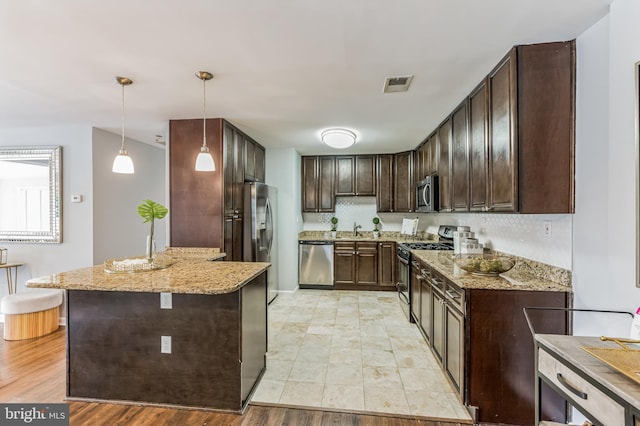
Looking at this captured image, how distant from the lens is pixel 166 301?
2086 millimetres

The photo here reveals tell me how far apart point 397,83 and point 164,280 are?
7.48ft

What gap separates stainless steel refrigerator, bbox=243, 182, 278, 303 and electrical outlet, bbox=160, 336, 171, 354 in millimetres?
1555

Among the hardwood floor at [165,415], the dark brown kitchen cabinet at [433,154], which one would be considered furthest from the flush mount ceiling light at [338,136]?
the hardwood floor at [165,415]

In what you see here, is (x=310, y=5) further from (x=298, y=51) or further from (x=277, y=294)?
(x=277, y=294)

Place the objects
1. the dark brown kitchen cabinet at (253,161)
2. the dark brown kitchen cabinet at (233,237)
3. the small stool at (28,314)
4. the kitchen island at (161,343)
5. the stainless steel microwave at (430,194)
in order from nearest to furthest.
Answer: the kitchen island at (161,343) < the small stool at (28,314) < the dark brown kitchen cabinet at (233,237) < the stainless steel microwave at (430,194) < the dark brown kitchen cabinet at (253,161)

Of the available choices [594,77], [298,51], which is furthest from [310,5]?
[594,77]

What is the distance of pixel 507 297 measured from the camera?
6.27 ft

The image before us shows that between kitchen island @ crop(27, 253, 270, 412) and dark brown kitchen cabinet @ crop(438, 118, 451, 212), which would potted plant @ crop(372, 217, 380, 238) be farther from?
kitchen island @ crop(27, 253, 270, 412)

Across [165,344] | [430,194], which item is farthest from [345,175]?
[165,344]

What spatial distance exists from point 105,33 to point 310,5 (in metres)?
1.23

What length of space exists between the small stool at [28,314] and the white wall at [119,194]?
596mm

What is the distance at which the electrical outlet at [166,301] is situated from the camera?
2082 mm

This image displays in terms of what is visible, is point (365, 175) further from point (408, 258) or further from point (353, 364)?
point (353, 364)

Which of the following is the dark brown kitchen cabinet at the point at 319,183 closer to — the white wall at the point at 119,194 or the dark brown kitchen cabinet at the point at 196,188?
the dark brown kitchen cabinet at the point at 196,188
